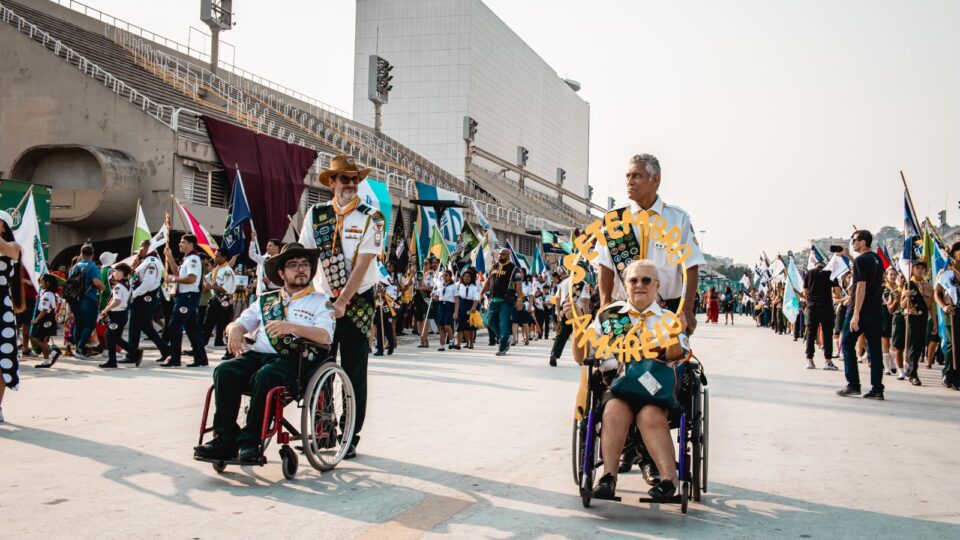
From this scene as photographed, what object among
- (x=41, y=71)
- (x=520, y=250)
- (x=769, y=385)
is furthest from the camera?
(x=520, y=250)

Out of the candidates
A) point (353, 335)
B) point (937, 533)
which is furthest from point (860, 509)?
point (353, 335)

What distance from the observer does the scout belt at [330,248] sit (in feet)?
18.3

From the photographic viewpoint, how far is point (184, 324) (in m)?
11.2

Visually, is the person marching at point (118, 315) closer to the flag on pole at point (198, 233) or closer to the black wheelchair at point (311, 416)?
the flag on pole at point (198, 233)

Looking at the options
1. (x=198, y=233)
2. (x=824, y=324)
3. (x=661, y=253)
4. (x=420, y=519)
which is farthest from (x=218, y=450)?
(x=198, y=233)

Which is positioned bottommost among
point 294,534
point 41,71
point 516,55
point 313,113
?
point 294,534

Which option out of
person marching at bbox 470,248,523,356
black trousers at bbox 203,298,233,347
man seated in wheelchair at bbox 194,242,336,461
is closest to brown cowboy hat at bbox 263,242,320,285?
man seated in wheelchair at bbox 194,242,336,461

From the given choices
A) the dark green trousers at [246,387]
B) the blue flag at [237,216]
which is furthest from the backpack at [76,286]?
the dark green trousers at [246,387]

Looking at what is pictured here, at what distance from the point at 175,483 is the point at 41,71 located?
22415mm

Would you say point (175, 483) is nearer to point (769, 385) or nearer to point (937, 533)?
point (937, 533)

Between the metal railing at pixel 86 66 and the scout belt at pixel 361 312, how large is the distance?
60.0 feet

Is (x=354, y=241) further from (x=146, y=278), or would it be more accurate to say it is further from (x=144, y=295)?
(x=144, y=295)

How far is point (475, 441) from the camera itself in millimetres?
6195

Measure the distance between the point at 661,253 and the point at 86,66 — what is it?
2283 cm
